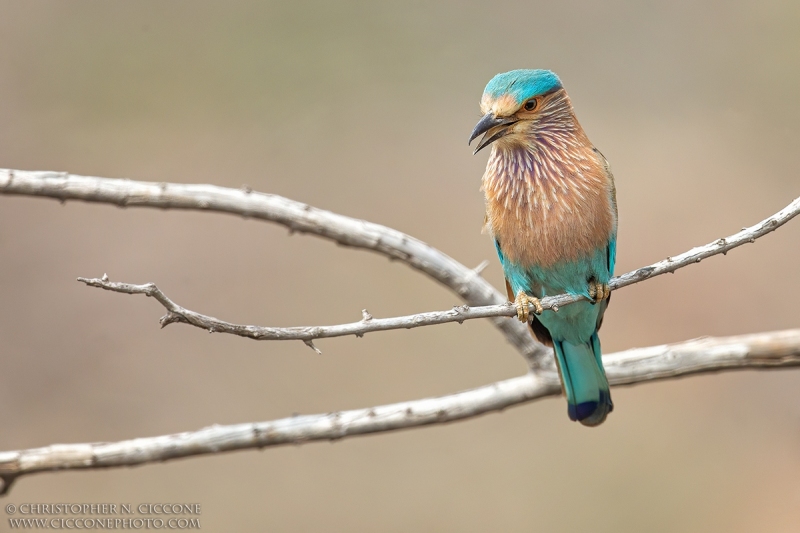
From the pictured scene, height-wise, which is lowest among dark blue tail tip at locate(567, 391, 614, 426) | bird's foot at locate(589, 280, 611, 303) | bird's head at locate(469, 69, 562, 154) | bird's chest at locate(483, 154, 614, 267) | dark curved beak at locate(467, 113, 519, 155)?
dark blue tail tip at locate(567, 391, 614, 426)

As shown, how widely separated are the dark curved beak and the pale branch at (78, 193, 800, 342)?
0.43 metres

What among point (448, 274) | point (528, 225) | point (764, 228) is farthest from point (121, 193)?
point (764, 228)

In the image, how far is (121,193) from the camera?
1.94m

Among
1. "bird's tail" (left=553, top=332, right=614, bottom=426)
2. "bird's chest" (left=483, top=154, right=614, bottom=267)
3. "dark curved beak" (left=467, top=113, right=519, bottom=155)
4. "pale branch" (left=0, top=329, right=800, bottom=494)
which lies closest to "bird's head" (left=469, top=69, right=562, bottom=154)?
"dark curved beak" (left=467, top=113, right=519, bottom=155)

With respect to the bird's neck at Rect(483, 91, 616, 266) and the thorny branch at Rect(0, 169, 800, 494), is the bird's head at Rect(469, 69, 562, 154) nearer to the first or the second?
the bird's neck at Rect(483, 91, 616, 266)

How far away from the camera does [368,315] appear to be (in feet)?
4.75

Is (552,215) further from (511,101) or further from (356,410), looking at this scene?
(356,410)

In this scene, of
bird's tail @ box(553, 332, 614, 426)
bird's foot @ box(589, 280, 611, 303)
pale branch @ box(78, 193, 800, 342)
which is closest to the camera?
pale branch @ box(78, 193, 800, 342)

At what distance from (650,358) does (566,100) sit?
78 centimetres

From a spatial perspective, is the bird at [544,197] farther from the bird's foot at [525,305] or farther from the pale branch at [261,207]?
the pale branch at [261,207]

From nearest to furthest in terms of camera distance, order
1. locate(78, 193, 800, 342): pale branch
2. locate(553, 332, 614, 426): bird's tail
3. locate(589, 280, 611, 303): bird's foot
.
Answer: locate(78, 193, 800, 342): pale branch, locate(589, 280, 611, 303): bird's foot, locate(553, 332, 614, 426): bird's tail

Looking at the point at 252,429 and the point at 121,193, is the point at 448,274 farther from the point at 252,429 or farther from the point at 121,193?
the point at 121,193

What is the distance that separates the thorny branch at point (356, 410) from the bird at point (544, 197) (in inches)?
4.6

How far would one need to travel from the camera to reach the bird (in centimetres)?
182
